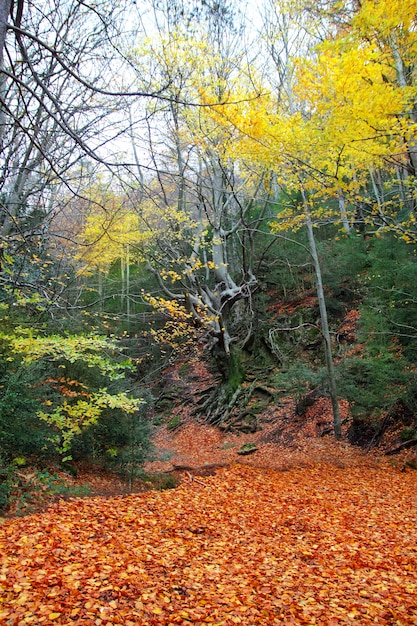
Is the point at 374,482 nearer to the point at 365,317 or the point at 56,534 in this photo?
the point at 365,317

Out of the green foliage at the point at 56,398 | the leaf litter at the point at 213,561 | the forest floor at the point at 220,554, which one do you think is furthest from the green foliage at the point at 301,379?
the green foliage at the point at 56,398

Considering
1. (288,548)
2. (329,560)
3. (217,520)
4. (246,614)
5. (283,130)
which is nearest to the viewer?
(246,614)

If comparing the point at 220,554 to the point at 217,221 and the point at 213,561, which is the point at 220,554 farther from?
the point at 217,221

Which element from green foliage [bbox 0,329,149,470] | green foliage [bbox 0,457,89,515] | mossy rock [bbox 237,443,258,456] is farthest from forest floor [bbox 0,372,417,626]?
mossy rock [bbox 237,443,258,456]

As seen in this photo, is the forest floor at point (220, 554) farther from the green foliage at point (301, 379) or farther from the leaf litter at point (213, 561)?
the green foliage at point (301, 379)

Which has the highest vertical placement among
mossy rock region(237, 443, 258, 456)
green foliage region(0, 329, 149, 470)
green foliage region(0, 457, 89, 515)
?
green foliage region(0, 329, 149, 470)

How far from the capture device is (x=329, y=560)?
12.1ft

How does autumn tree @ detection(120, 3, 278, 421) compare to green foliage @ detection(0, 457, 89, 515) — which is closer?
green foliage @ detection(0, 457, 89, 515)

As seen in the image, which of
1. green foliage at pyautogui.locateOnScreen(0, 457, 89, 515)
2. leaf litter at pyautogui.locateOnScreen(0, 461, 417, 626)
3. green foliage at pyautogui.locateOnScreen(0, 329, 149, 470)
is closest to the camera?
leaf litter at pyautogui.locateOnScreen(0, 461, 417, 626)

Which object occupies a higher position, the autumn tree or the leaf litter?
the autumn tree

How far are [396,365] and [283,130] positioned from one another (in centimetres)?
526

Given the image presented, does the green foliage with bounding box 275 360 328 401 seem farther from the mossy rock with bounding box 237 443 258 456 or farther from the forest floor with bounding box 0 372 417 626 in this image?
Answer: the forest floor with bounding box 0 372 417 626

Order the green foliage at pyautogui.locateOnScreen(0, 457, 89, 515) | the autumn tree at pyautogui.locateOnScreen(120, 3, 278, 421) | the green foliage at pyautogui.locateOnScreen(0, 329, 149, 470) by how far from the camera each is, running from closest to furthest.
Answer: the green foliage at pyautogui.locateOnScreen(0, 457, 89, 515) → the green foliage at pyautogui.locateOnScreen(0, 329, 149, 470) → the autumn tree at pyautogui.locateOnScreen(120, 3, 278, 421)

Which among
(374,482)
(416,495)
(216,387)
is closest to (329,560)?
(416,495)
